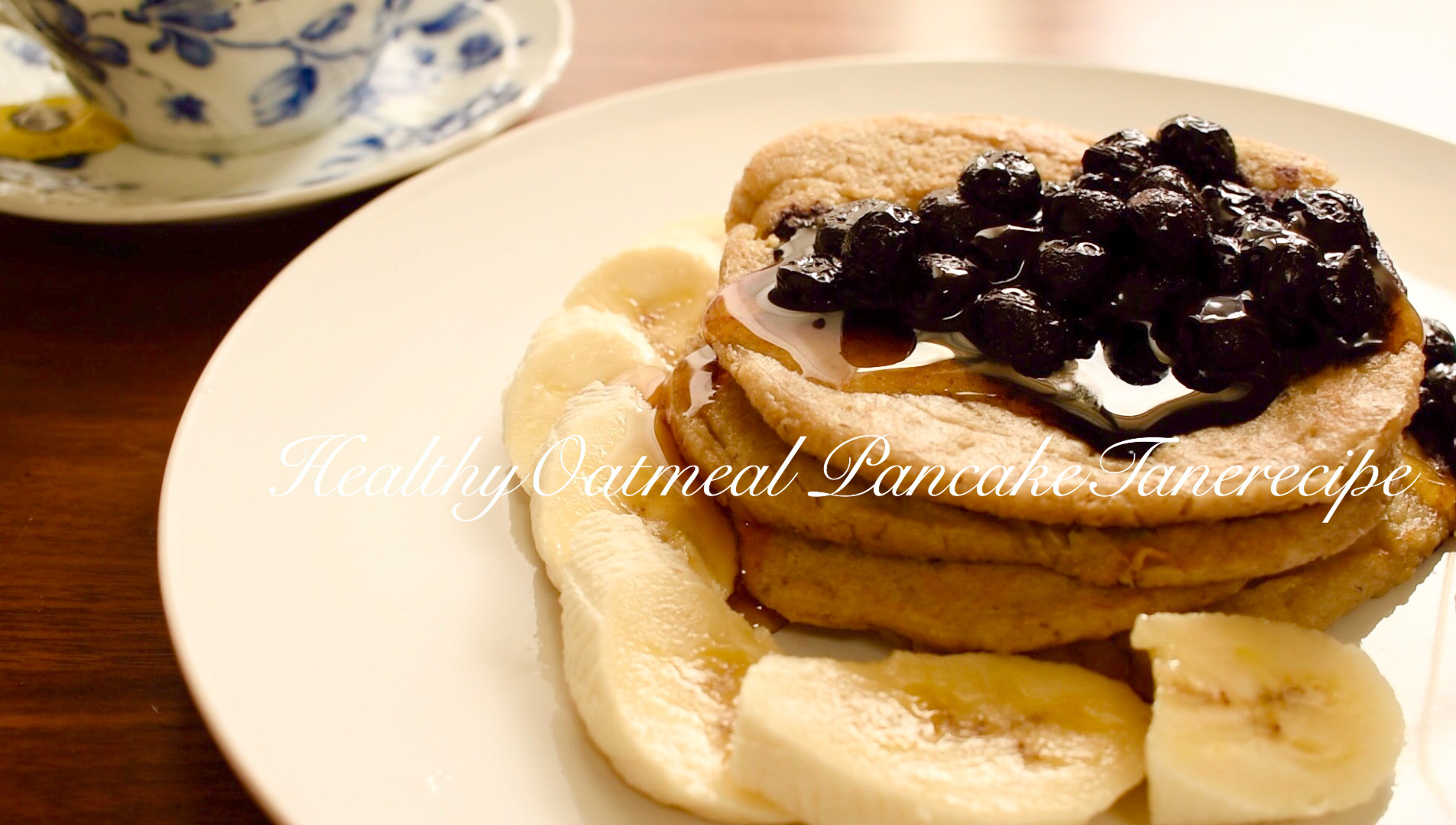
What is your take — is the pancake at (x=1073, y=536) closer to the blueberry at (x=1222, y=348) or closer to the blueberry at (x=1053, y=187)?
the blueberry at (x=1222, y=348)

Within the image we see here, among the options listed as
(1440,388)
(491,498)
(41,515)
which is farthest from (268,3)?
(1440,388)

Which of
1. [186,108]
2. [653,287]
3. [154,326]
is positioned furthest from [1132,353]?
[186,108]

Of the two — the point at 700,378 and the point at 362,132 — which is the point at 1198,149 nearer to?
the point at 700,378

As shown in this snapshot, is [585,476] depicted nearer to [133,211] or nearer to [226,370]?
[226,370]

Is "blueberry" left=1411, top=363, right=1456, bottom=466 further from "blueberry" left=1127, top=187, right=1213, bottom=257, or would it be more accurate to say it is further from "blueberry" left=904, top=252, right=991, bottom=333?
"blueberry" left=904, top=252, right=991, bottom=333

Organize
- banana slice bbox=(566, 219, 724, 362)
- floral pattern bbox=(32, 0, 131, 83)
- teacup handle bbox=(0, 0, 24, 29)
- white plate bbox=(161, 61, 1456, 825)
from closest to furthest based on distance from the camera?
white plate bbox=(161, 61, 1456, 825), banana slice bbox=(566, 219, 724, 362), floral pattern bbox=(32, 0, 131, 83), teacup handle bbox=(0, 0, 24, 29)

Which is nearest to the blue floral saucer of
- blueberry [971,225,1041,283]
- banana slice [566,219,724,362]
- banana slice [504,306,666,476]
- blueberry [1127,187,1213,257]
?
banana slice [566,219,724,362]

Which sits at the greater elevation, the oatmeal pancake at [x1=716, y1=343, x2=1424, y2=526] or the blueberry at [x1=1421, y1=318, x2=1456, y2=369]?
the blueberry at [x1=1421, y1=318, x2=1456, y2=369]
